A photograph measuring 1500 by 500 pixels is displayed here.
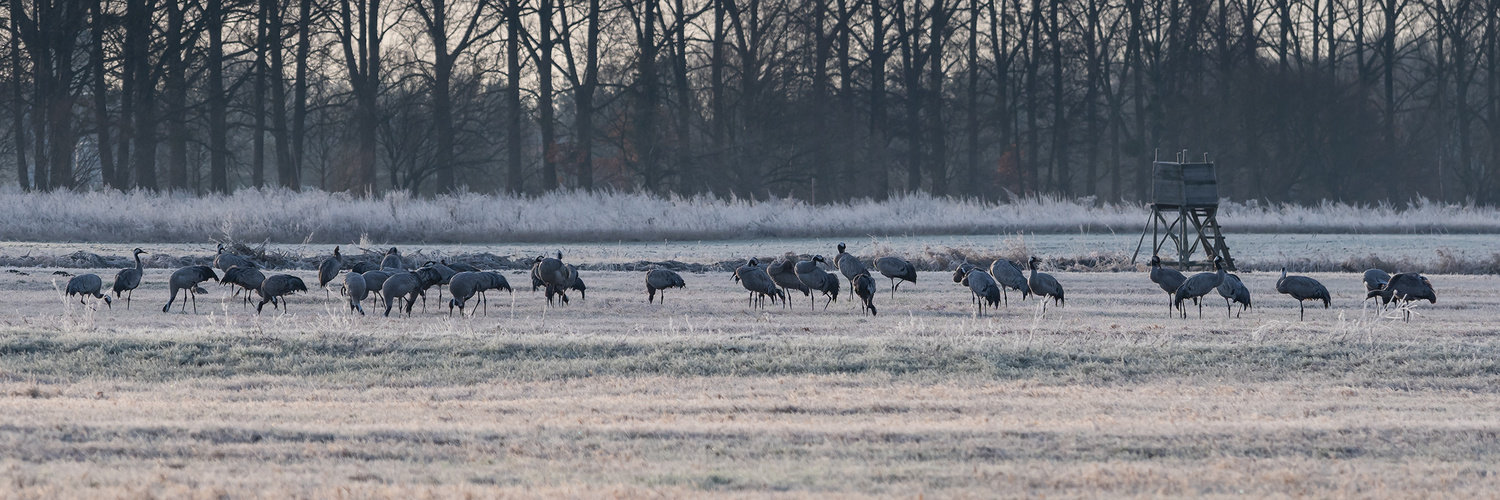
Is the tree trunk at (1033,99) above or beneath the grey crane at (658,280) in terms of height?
above

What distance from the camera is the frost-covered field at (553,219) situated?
30422mm

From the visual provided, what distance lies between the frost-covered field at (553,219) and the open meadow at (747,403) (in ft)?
49.2

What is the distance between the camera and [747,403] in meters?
9.16

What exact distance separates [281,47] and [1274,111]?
33.2m

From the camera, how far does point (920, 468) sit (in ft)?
22.1

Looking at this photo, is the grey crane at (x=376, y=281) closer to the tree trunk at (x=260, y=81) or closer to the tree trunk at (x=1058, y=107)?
the tree trunk at (x=260, y=81)

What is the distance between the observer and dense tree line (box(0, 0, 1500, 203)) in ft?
142

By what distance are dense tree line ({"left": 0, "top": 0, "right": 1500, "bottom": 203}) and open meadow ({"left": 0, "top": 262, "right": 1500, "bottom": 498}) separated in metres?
28.8

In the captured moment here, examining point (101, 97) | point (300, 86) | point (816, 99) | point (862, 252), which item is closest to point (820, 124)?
point (816, 99)

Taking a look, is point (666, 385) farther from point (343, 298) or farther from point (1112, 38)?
point (1112, 38)

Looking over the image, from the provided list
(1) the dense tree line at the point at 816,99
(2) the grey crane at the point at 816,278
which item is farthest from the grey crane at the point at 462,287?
(1) the dense tree line at the point at 816,99

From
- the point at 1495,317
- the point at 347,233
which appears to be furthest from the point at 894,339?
the point at 347,233

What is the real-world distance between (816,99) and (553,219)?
60.0 ft

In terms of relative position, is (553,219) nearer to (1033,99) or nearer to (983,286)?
(983,286)
